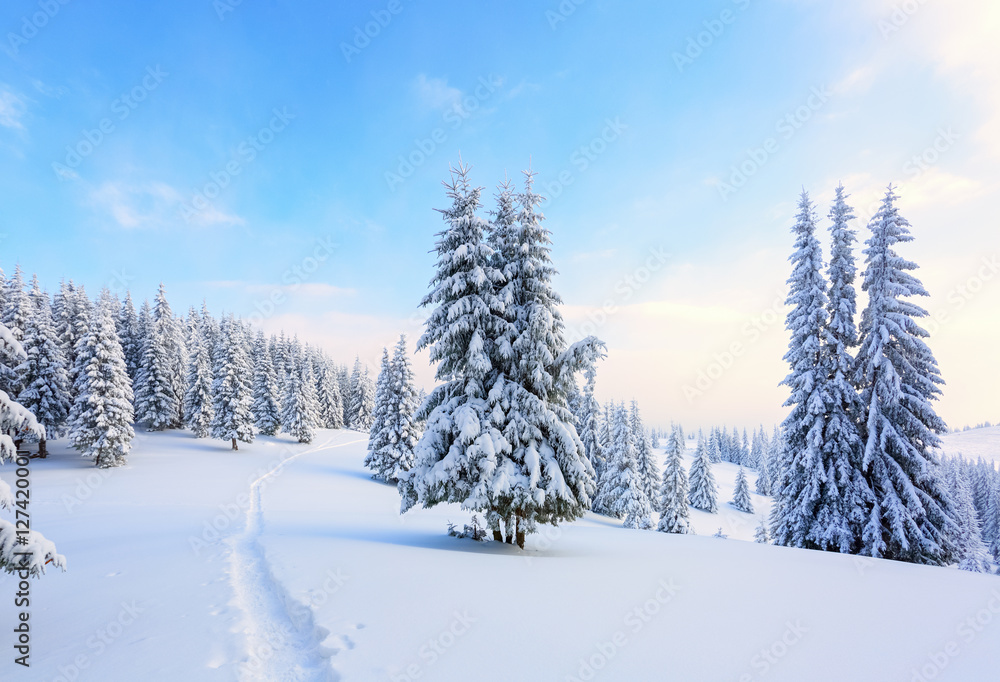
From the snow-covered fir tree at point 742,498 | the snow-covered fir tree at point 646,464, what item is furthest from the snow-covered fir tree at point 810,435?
the snow-covered fir tree at point 742,498

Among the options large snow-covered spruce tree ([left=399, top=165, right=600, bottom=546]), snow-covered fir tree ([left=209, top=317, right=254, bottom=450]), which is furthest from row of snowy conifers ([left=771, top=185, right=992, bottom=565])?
snow-covered fir tree ([left=209, top=317, right=254, bottom=450])

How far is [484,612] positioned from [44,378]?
1837 inches

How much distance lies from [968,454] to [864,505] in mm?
179675

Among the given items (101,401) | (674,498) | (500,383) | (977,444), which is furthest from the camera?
(977,444)

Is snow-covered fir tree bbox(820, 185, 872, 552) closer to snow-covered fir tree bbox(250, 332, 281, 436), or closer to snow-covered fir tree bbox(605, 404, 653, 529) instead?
snow-covered fir tree bbox(605, 404, 653, 529)

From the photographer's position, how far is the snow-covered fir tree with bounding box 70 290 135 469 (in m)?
32.1

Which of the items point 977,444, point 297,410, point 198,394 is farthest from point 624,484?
point 977,444

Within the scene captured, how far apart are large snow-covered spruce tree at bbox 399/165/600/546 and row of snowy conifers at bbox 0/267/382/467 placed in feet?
79.8

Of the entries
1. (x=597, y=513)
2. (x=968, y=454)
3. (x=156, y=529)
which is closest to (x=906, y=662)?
(x=156, y=529)

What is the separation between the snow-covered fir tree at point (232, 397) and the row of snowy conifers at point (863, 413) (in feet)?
155

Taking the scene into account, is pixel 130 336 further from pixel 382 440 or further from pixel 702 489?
pixel 702 489

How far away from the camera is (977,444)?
152125mm

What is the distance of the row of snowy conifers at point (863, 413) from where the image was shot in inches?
629

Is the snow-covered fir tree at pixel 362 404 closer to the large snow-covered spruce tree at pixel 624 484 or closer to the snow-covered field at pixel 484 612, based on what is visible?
the large snow-covered spruce tree at pixel 624 484
